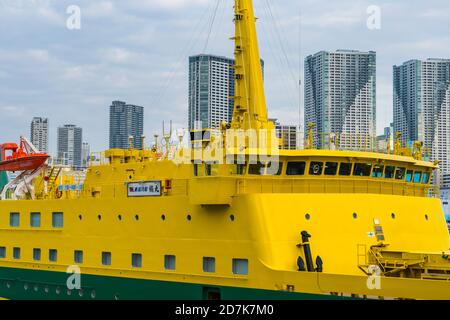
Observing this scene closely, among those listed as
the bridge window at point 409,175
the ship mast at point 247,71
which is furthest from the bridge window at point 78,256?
the bridge window at point 409,175

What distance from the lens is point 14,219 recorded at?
26844mm

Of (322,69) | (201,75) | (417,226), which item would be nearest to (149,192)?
(417,226)

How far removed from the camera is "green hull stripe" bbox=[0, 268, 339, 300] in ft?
60.9

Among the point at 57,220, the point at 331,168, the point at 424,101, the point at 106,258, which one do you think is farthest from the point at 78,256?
the point at 424,101

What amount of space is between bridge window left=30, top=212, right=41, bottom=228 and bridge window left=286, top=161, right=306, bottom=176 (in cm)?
1120

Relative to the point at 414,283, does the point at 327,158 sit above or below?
above

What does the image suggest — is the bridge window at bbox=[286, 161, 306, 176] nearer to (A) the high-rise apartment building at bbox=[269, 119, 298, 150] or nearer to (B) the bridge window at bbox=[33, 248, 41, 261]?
(A) the high-rise apartment building at bbox=[269, 119, 298, 150]

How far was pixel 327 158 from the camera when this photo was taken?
1927cm

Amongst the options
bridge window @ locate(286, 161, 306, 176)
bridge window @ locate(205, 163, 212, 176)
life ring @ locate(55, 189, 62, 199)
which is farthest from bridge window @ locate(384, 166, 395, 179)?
life ring @ locate(55, 189, 62, 199)

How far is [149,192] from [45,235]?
5864 millimetres

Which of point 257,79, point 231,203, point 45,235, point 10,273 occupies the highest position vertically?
point 257,79

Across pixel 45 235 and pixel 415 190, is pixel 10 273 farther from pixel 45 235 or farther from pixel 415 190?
pixel 415 190

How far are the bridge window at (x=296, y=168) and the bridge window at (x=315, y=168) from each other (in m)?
0.23
